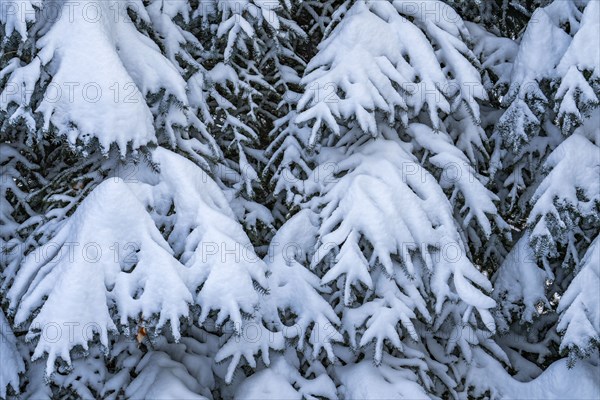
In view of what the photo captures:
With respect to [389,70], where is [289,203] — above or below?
below

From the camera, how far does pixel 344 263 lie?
15.5 ft

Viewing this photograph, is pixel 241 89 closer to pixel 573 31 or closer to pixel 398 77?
pixel 398 77

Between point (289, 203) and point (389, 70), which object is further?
point (289, 203)

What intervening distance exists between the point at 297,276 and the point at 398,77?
1630 millimetres

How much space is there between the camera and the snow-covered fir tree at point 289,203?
14.1 ft

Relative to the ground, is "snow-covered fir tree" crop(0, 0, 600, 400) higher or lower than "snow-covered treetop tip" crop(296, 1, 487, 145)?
lower

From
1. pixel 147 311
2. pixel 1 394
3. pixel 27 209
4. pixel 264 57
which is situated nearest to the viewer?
pixel 147 311

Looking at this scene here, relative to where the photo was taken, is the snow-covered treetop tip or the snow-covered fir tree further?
the snow-covered treetop tip

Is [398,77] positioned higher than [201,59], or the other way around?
[398,77]

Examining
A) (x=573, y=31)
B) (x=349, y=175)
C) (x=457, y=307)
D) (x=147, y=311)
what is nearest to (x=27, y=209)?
(x=147, y=311)

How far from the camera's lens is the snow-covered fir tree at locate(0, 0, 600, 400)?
430cm

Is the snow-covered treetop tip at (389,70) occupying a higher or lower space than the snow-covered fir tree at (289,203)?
higher

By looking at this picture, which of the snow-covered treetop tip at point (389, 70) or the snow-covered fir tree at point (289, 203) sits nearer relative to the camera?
the snow-covered fir tree at point (289, 203)

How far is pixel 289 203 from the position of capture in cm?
539
